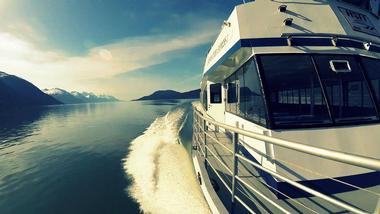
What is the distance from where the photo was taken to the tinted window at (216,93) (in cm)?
918

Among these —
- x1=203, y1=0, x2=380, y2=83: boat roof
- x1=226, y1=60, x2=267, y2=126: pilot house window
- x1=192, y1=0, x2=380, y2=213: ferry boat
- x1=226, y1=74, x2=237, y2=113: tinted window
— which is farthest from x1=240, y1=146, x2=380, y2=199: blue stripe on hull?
x1=226, y1=74, x2=237, y2=113: tinted window

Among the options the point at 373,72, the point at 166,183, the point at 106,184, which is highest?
the point at 373,72

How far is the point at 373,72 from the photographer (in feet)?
15.3

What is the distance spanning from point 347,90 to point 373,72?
41.0 inches

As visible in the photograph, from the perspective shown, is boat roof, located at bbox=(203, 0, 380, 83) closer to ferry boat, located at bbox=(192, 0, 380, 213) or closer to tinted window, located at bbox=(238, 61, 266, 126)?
ferry boat, located at bbox=(192, 0, 380, 213)

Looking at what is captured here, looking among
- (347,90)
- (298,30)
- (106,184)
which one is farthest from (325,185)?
(106,184)

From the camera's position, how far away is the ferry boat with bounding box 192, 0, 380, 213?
11.5 ft

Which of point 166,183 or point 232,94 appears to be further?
point 232,94

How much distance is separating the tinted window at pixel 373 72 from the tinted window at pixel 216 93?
5221 millimetres

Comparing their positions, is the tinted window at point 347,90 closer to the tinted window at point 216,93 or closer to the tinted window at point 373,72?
the tinted window at point 373,72

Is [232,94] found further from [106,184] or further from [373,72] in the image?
[106,184]

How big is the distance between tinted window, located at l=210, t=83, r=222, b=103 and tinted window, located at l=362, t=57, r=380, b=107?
17.1 feet

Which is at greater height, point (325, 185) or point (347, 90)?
point (347, 90)

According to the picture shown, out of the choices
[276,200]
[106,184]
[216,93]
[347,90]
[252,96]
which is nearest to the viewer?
[276,200]
